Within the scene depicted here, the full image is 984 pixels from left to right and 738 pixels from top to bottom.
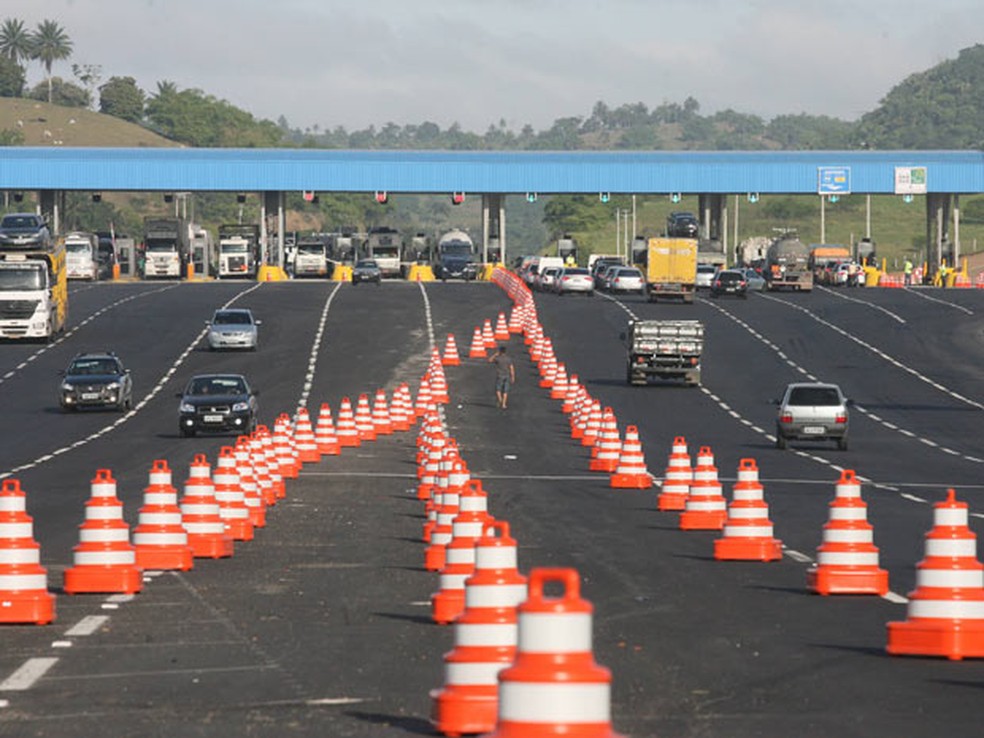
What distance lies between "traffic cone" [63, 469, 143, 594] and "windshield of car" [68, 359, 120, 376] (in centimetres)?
3702

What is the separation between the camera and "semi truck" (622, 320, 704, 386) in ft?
204

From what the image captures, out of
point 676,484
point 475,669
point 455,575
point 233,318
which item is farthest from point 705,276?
point 475,669

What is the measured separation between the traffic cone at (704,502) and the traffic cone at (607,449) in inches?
430

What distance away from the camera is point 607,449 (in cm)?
3772

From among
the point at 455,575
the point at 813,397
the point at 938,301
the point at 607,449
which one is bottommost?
the point at 938,301

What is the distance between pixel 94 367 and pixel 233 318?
16668 mm

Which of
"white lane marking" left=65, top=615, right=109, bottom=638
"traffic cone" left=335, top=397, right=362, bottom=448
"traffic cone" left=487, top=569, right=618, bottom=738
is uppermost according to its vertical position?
"traffic cone" left=487, top=569, right=618, bottom=738

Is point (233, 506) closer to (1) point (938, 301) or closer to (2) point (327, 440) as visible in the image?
(2) point (327, 440)

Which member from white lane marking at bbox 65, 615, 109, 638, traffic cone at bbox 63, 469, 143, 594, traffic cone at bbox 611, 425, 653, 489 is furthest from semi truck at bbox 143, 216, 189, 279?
white lane marking at bbox 65, 615, 109, 638

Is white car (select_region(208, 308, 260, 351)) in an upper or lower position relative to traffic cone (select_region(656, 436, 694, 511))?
lower

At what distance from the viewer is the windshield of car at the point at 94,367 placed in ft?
180

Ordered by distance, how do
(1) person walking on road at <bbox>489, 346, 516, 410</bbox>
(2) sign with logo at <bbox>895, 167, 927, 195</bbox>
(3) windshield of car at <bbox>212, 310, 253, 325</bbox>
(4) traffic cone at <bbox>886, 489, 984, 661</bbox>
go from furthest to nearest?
(2) sign with logo at <bbox>895, 167, 927, 195</bbox>
(3) windshield of car at <bbox>212, 310, 253, 325</bbox>
(1) person walking on road at <bbox>489, 346, 516, 410</bbox>
(4) traffic cone at <bbox>886, 489, 984, 661</bbox>

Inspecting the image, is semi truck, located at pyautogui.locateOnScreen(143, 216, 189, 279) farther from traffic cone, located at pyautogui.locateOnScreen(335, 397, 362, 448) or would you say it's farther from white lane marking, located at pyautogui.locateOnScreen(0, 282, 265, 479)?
traffic cone, located at pyautogui.locateOnScreen(335, 397, 362, 448)

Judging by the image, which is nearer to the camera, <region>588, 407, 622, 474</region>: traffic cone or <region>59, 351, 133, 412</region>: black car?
<region>588, 407, 622, 474</region>: traffic cone
